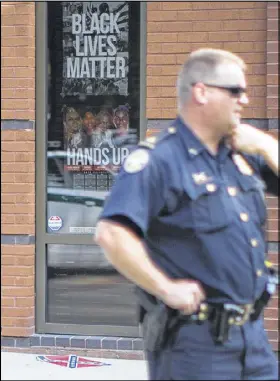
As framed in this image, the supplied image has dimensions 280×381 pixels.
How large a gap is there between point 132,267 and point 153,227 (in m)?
0.19

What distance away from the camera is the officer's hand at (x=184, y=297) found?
9.71 ft

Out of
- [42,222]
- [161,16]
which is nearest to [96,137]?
[42,222]

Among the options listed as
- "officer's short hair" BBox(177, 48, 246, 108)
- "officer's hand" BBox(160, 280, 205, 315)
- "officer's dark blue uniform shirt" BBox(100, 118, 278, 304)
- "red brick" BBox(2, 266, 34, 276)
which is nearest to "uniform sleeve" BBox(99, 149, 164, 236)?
"officer's dark blue uniform shirt" BBox(100, 118, 278, 304)

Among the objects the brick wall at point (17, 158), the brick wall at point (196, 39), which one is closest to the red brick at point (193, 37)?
the brick wall at point (196, 39)


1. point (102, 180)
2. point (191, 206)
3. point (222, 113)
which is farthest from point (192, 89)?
point (102, 180)

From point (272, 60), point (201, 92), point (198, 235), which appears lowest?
point (198, 235)

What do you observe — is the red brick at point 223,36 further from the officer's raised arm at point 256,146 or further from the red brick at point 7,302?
the officer's raised arm at point 256,146

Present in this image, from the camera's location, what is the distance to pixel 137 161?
3.05 metres

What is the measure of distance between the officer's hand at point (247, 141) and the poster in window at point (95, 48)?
3.20 meters

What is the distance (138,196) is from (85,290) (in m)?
3.65

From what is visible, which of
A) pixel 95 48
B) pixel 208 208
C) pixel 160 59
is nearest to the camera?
pixel 208 208

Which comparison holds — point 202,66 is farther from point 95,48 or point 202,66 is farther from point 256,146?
point 95,48

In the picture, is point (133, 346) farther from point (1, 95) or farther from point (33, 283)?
A: point (1, 95)

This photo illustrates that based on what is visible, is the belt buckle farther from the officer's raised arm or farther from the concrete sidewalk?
the concrete sidewalk
